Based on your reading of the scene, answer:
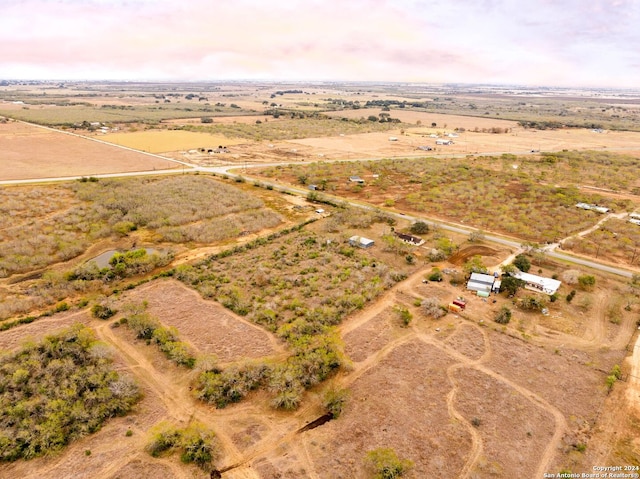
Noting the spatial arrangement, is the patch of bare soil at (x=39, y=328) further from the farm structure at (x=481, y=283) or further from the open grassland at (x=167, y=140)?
the open grassland at (x=167, y=140)

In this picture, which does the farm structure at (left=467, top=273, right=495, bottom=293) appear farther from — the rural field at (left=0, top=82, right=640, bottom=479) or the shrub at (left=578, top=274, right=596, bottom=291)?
the shrub at (left=578, top=274, right=596, bottom=291)

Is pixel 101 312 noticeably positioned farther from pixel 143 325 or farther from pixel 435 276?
pixel 435 276

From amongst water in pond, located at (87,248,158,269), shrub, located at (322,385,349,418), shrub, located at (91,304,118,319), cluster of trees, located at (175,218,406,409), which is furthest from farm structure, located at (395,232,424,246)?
shrub, located at (91,304,118,319)

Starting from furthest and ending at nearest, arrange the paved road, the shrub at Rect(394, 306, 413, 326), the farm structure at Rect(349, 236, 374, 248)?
1. the farm structure at Rect(349, 236, 374, 248)
2. the paved road
3. the shrub at Rect(394, 306, 413, 326)

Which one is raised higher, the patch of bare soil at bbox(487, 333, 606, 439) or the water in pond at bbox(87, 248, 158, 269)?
the water in pond at bbox(87, 248, 158, 269)

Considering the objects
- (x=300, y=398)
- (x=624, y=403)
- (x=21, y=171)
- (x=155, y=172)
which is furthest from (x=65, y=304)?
(x=21, y=171)

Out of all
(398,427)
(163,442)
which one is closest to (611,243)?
(398,427)
